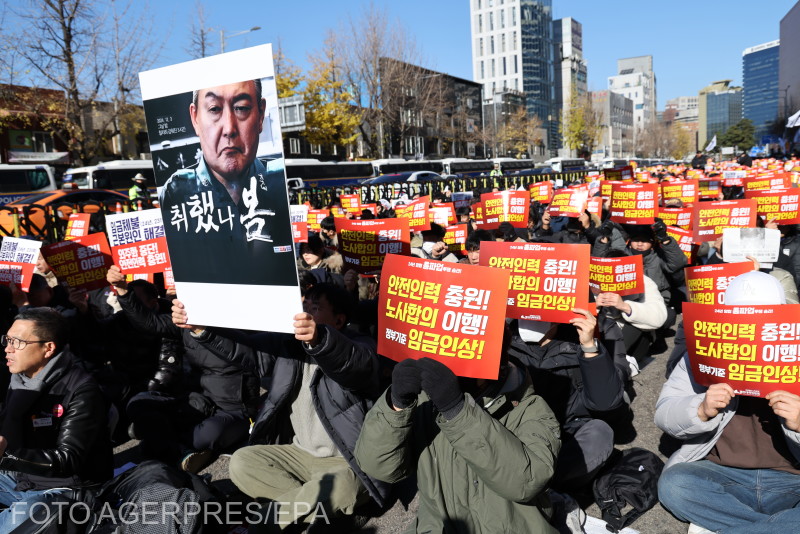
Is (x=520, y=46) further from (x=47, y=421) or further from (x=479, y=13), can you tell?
(x=47, y=421)

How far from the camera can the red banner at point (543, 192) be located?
1267 cm

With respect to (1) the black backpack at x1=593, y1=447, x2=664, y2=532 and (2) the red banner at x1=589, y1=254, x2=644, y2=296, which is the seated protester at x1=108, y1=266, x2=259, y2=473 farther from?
(2) the red banner at x1=589, y1=254, x2=644, y2=296

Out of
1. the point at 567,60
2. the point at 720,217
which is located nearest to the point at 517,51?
the point at 567,60

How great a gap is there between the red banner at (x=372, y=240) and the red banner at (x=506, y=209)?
296cm

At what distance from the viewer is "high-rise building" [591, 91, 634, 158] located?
401 feet

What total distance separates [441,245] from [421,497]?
4685 millimetres

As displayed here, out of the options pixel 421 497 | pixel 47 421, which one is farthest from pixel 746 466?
pixel 47 421

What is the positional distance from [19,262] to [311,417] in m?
3.60

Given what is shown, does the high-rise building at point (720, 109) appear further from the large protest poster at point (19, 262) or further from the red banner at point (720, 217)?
the large protest poster at point (19, 262)

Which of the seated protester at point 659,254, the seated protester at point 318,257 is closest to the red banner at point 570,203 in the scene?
the seated protester at point 659,254

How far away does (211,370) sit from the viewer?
14.7ft

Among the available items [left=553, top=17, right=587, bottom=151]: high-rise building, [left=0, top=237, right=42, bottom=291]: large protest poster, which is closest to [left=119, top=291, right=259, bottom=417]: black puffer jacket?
[left=0, top=237, right=42, bottom=291]: large protest poster

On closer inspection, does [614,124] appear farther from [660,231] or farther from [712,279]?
[712,279]

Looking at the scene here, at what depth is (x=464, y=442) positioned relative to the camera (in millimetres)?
2354
